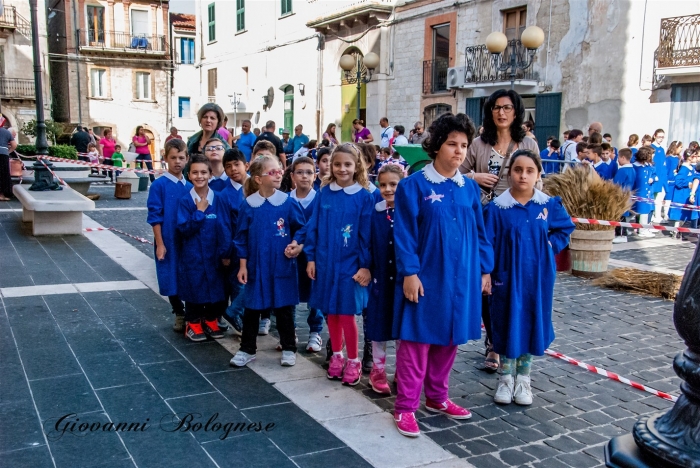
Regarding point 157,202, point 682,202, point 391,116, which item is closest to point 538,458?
point 157,202

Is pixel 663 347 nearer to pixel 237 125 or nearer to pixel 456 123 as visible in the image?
pixel 456 123

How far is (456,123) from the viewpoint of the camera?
3.65 meters

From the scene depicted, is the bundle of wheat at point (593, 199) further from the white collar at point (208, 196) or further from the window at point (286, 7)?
the window at point (286, 7)

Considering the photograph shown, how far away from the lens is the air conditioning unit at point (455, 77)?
19.3 meters

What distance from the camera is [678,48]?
15.1 meters

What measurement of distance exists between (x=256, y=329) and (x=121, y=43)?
39531 millimetres

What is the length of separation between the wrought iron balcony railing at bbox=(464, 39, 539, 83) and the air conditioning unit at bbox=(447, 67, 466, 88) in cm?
13

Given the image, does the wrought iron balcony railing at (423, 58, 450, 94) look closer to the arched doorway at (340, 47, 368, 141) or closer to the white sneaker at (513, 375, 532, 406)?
the arched doorway at (340, 47, 368, 141)

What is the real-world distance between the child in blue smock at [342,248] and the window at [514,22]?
15.5 meters

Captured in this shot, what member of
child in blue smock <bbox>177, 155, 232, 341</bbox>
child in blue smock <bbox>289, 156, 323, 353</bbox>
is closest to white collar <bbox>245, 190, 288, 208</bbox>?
child in blue smock <bbox>289, 156, 323, 353</bbox>

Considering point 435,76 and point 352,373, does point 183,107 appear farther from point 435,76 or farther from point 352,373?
point 352,373

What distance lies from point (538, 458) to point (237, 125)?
3058 cm

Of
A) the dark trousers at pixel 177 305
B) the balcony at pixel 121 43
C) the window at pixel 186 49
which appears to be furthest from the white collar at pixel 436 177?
the window at pixel 186 49

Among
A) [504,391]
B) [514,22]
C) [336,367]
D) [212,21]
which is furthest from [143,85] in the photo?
[504,391]
